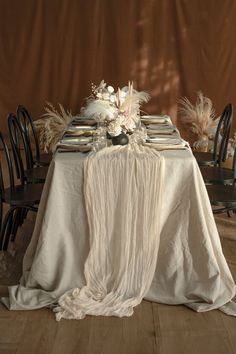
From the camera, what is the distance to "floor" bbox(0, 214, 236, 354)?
89.6 inches

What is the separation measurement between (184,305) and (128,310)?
28 centimetres

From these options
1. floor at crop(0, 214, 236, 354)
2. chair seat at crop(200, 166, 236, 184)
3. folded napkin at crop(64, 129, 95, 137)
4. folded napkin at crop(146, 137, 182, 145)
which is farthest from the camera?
chair seat at crop(200, 166, 236, 184)

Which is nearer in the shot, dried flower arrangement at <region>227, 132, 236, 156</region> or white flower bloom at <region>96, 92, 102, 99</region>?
white flower bloom at <region>96, 92, 102, 99</region>

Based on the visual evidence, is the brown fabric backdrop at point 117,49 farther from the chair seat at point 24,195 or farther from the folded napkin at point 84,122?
the chair seat at point 24,195

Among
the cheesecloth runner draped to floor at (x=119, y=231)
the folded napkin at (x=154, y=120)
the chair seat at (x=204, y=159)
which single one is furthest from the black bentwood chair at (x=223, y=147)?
the cheesecloth runner draped to floor at (x=119, y=231)

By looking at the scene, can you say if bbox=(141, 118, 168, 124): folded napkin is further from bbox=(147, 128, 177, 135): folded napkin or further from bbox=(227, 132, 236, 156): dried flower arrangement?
bbox=(227, 132, 236, 156): dried flower arrangement

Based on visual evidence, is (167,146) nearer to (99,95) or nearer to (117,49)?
(99,95)

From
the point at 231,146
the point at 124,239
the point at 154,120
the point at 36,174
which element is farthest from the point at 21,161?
the point at 231,146

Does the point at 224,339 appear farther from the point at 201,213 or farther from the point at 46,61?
the point at 46,61

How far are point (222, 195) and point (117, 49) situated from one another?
3131 millimetres

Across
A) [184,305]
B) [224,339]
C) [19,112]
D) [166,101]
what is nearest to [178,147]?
[184,305]

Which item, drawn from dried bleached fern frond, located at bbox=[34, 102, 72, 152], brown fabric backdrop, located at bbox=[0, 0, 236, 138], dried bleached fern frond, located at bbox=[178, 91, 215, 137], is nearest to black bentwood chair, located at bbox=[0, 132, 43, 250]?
dried bleached fern frond, located at bbox=[34, 102, 72, 152]

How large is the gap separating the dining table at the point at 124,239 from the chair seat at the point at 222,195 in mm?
403

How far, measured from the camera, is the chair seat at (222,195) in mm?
3004
